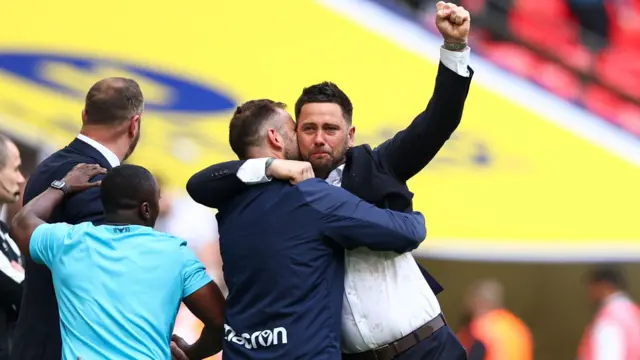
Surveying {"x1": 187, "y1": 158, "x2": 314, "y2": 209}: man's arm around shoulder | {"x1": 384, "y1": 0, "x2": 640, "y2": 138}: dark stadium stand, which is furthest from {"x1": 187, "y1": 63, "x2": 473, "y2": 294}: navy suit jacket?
{"x1": 384, "y1": 0, "x2": 640, "y2": 138}: dark stadium stand

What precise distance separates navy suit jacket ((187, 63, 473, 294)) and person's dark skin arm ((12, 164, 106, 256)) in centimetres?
40

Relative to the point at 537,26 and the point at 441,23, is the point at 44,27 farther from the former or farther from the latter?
the point at 441,23

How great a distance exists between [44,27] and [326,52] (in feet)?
7.98

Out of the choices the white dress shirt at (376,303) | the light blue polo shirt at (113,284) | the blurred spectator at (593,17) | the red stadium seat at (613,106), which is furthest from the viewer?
the blurred spectator at (593,17)

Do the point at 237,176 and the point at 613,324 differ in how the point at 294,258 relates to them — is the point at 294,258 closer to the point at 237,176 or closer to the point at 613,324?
the point at 237,176

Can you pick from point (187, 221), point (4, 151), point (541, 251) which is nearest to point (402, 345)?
point (4, 151)

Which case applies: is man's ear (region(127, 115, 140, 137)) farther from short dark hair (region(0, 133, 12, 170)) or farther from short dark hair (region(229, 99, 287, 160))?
short dark hair (region(0, 133, 12, 170))

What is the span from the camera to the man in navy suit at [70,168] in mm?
4586

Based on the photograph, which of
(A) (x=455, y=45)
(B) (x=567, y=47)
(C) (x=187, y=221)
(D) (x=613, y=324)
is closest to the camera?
(A) (x=455, y=45)

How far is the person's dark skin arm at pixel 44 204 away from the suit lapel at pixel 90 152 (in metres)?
0.10

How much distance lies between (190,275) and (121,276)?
261 mm

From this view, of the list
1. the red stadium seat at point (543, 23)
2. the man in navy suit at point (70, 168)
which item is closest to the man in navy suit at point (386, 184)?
the man in navy suit at point (70, 168)

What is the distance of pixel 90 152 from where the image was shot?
4758 mm

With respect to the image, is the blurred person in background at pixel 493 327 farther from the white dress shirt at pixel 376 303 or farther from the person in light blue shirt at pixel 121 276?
the person in light blue shirt at pixel 121 276
